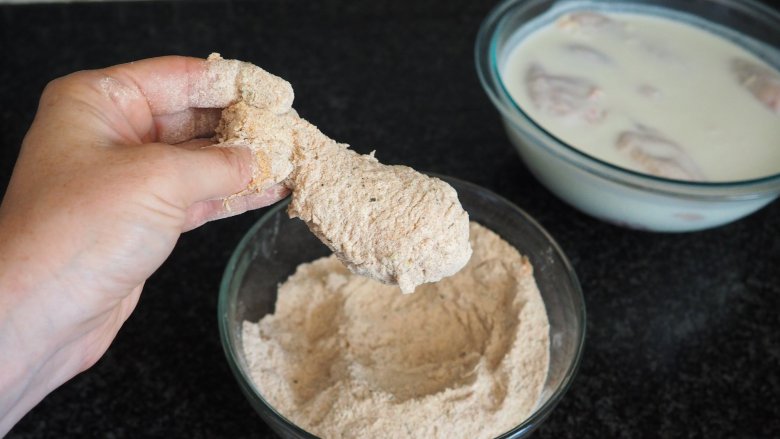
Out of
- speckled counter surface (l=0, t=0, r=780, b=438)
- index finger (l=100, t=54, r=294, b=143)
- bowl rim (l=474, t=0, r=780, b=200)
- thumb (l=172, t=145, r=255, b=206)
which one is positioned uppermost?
index finger (l=100, t=54, r=294, b=143)

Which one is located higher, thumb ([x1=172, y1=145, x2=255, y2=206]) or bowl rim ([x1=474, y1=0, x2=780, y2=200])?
thumb ([x1=172, y1=145, x2=255, y2=206])

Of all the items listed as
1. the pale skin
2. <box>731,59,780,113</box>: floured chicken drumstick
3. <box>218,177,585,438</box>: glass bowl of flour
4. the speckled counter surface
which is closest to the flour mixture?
<box>218,177,585,438</box>: glass bowl of flour

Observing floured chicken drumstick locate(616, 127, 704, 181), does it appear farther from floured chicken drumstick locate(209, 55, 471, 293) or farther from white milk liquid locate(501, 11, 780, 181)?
floured chicken drumstick locate(209, 55, 471, 293)

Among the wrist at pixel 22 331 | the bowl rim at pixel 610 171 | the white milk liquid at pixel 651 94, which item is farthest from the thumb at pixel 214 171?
the white milk liquid at pixel 651 94

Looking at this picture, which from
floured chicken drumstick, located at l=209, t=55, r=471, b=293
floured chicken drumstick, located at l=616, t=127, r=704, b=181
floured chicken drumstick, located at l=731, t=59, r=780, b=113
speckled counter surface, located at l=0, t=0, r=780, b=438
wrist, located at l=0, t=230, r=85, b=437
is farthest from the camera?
floured chicken drumstick, located at l=731, t=59, r=780, b=113

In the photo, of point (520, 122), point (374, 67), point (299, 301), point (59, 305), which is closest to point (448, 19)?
point (374, 67)

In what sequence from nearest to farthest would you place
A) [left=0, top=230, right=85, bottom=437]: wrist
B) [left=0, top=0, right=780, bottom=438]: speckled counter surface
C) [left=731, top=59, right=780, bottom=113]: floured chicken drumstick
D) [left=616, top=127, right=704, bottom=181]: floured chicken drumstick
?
[left=0, top=230, right=85, bottom=437]: wrist
[left=0, top=0, right=780, bottom=438]: speckled counter surface
[left=616, top=127, right=704, bottom=181]: floured chicken drumstick
[left=731, top=59, right=780, bottom=113]: floured chicken drumstick

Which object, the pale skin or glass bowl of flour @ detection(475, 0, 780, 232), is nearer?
the pale skin

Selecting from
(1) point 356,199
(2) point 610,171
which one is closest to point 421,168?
(2) point 610,171
